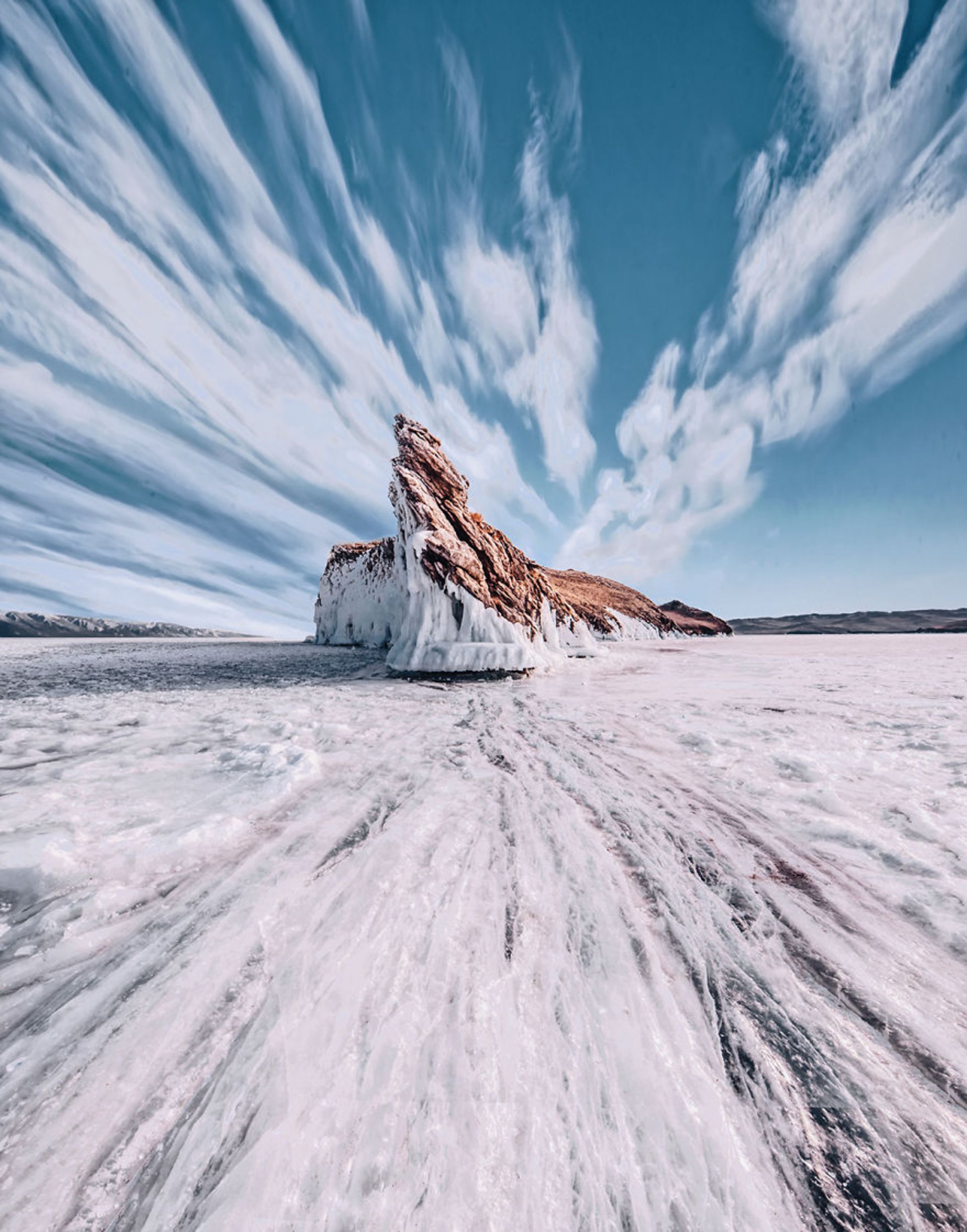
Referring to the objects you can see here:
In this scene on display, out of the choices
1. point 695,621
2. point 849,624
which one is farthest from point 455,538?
point 849,624

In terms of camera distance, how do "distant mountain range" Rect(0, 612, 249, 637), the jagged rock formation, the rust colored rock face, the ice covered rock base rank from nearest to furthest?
the ice covered rock base, the rust colored rock face, the jagged rock formation, "distant mountain range" Rect(0, 612, 249, 637)

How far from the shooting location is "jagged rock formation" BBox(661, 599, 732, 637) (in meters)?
40.6

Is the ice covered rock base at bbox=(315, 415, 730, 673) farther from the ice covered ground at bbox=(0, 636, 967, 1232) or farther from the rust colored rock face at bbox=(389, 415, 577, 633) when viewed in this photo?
the ice covered ground at bbox=(0, 636, 967, 1232)

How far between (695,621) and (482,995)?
49.7 meters

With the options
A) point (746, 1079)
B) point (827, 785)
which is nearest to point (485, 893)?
point (746, 1079)

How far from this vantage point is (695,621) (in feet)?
148

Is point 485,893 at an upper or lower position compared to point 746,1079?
upper

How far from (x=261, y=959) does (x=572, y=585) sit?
34303 mm

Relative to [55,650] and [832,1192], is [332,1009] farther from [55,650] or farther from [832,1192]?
[55,650]

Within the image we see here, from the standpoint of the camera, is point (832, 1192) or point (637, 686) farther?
point (637, 686)

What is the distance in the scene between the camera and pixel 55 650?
17.0 m

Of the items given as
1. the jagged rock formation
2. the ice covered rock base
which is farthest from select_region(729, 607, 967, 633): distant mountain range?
the ice covered rock base

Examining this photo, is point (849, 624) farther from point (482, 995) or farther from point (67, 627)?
point (67, 627)

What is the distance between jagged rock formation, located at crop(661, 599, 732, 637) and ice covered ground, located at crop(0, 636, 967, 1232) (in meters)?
39.3
